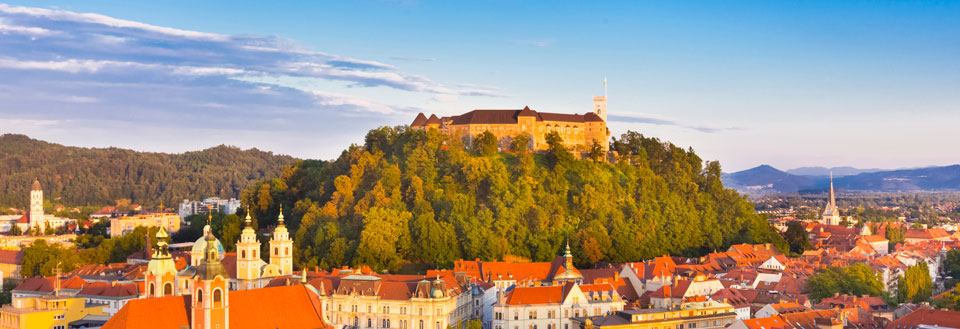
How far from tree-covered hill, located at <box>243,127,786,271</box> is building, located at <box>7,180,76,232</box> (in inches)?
2575

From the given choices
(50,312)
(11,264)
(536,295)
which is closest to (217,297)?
(50,312)

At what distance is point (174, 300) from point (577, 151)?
6603cm

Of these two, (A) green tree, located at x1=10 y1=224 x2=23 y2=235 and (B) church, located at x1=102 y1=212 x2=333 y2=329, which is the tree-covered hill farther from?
(A) green tree, located at x1=10 y1=224 x2=23 y2=235

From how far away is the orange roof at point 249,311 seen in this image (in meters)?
47.3

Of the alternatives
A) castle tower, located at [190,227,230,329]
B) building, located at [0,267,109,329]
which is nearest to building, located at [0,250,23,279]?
building, located at [0,267,109,329]

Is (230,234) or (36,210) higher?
(36,210)

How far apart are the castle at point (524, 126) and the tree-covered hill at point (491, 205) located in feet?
9.72

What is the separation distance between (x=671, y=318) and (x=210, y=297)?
30.0 meters

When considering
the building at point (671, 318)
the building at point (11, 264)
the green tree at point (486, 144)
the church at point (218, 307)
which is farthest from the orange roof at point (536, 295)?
the building at point (11, 264)

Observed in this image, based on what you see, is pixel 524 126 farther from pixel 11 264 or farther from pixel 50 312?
pixel 50 312

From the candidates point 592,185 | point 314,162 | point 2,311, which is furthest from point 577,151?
point 2,311

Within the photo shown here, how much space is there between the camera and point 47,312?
62.4 meters

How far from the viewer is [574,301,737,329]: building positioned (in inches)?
2482

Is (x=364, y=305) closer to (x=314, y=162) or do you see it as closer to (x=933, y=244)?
(x=314, y=162)
